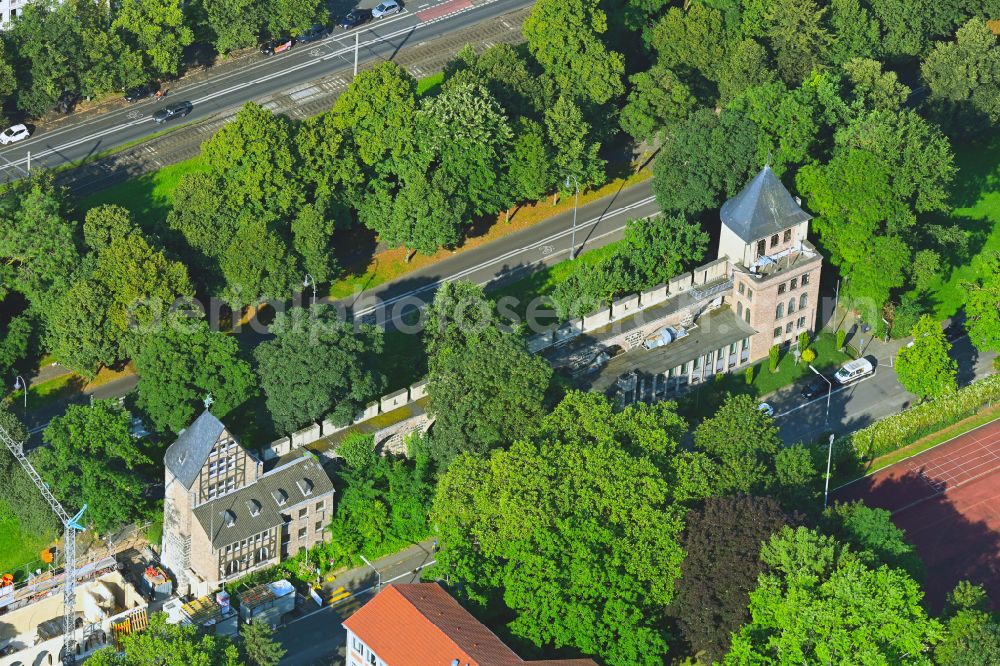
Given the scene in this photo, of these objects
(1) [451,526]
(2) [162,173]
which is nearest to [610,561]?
(1) [451,526]

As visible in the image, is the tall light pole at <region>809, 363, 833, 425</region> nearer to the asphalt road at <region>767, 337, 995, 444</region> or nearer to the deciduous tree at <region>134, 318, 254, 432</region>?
the asphalt road at <region>767, 337, 995, 444</region>

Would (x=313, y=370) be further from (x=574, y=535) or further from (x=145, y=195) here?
(x=145, y=195)

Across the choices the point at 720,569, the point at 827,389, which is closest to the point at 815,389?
the point at 827,389

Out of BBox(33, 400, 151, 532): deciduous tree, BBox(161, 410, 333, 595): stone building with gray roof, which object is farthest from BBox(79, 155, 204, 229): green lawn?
BBox(161, 410, 333, 595): stone building with gray roof

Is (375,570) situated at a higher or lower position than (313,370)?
lower

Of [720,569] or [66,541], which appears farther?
[66,541]

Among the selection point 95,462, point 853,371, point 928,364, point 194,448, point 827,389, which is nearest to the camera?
point 194,448

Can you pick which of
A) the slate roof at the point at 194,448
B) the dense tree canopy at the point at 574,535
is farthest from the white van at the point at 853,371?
the slate roof at the point at 194,448
